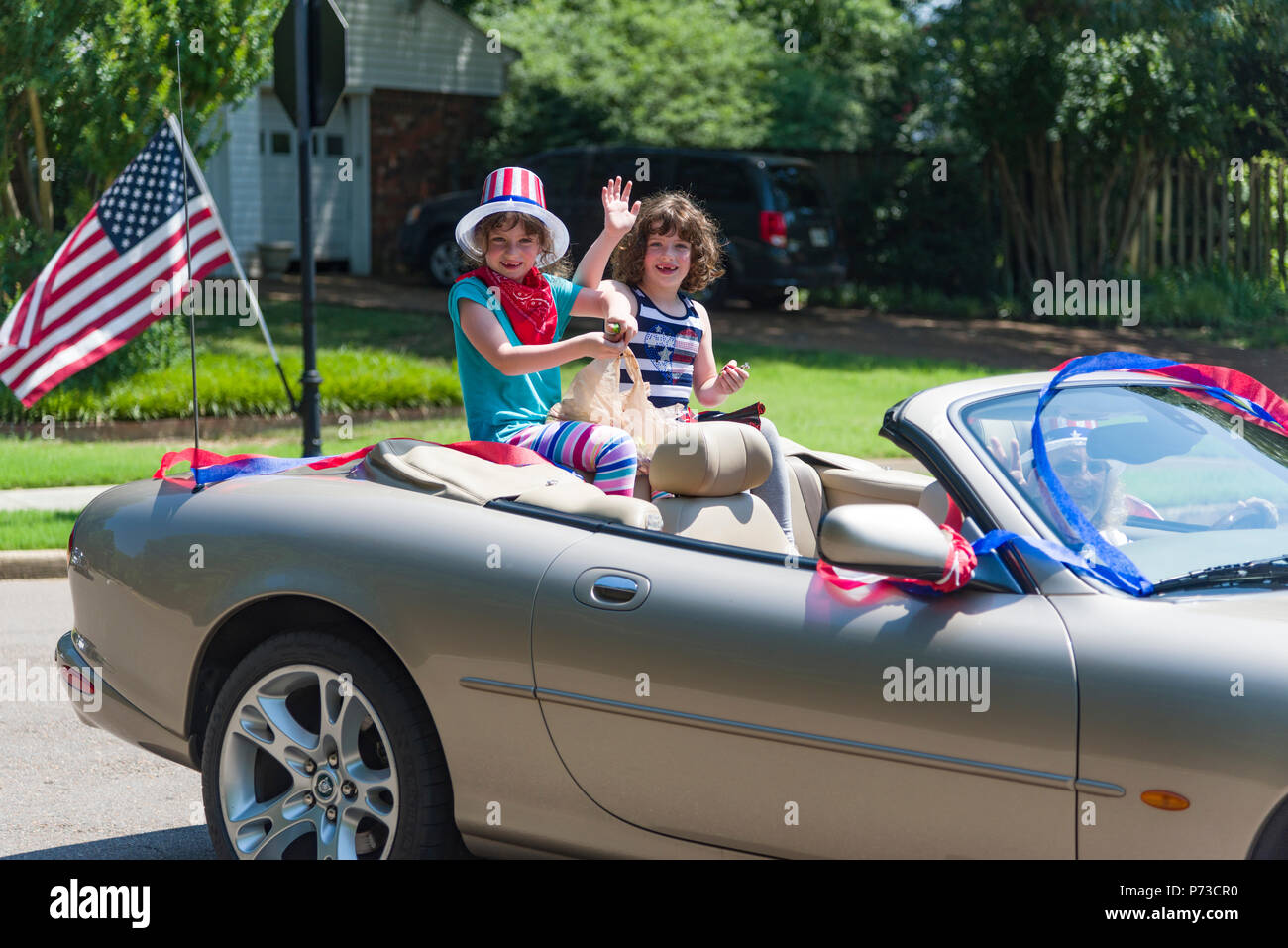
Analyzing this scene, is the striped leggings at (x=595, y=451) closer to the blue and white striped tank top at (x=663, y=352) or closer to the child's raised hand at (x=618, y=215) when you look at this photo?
the blue and white striped tank top at (x=663, y=352)

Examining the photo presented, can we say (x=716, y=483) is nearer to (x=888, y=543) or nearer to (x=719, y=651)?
(x=719, y=651)

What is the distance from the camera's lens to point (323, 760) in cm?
378

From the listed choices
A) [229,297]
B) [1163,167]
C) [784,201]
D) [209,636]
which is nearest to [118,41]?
[229,297]

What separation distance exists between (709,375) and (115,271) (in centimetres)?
476

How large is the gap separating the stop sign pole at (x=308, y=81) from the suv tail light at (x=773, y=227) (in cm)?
1036

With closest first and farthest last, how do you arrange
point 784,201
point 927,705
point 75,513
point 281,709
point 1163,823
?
point 1163,823, point 927,705, point 281,709, point 75,513, point 784,201

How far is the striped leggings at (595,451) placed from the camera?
439cm

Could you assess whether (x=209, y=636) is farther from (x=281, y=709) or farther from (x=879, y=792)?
(x=879, y=792)

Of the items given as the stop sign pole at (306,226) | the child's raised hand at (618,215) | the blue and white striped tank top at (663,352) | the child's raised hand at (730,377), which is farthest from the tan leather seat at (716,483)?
the stop sign pole at (306,226)

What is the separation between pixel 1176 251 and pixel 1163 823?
1964 cm

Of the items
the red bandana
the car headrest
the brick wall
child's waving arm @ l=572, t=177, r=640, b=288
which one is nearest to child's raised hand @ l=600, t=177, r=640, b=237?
child's waving arm @ l=572, t=177, r=640, b=288

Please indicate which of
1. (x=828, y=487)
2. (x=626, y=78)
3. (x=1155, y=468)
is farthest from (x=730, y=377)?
(x=626, y=78)

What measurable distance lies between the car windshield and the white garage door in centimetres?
2134

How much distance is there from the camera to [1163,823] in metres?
2.87
